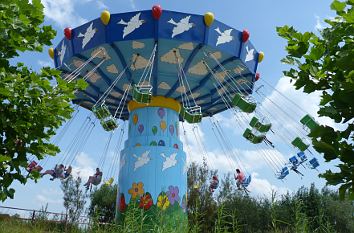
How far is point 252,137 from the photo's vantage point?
14.3 metres

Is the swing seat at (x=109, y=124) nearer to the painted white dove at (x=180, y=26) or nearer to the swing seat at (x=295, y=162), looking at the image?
the painted white dove at (x=180, y=26)

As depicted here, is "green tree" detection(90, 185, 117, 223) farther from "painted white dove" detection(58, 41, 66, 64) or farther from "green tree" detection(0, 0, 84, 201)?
"green tree" detection(0, 0, 84, 201)

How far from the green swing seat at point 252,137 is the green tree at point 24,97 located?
422 inches

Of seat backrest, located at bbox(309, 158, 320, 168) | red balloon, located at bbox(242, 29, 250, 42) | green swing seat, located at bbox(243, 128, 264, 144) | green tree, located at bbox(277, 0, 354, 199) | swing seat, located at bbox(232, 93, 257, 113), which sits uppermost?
red balloon, located at bbox(242, 29, 250, 42)

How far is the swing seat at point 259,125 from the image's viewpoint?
45.0 feet

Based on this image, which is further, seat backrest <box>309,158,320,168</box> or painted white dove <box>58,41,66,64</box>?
seat backrest <box>309,158,320,168</box>

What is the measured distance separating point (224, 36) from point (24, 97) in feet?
33.7

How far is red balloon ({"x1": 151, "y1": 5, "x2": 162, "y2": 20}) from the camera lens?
1230 cm

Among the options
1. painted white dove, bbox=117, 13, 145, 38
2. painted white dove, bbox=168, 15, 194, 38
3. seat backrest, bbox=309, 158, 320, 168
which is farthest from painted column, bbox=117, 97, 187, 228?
seat backrest, bbox=309, 158, 320, 168

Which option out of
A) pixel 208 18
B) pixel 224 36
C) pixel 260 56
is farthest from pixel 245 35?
pixel 208 18

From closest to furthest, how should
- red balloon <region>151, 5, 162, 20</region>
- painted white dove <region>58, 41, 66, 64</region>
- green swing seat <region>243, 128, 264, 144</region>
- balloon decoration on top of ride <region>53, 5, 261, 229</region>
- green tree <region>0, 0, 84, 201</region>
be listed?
1. green tree <region>0, 0, 84, 201</region>
2. red balloon <region>151, 5, 162, 20</region>
3. balloon decoration on top of ride <region>53, 5, 261, 229</region>
4. green swing seat <region>243, 128, 264, 144</region>
5. painted white dove <region>58, 41, 66, 64</region>

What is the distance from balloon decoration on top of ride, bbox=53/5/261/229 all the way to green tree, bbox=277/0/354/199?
10.1 metres

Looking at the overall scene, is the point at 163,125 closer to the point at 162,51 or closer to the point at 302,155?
the point at 162,51

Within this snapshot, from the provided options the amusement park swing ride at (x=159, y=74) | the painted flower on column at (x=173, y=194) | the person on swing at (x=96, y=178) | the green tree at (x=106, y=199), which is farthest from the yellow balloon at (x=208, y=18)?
the green tree at (x=106, y=199)
